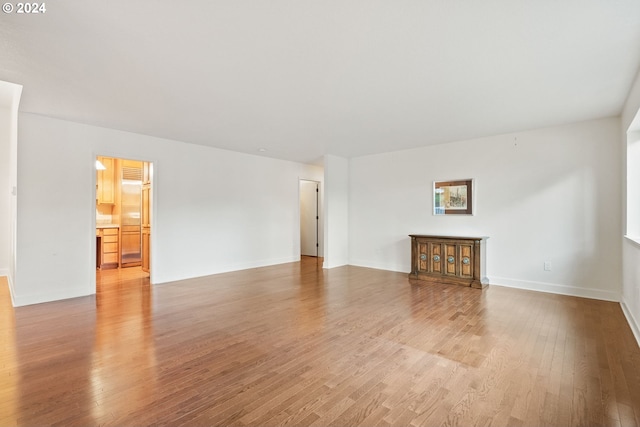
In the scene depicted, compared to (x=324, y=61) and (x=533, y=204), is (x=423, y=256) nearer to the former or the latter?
(x=533, y=204)

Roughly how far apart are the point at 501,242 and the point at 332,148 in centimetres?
349

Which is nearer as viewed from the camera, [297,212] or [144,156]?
[144,156]

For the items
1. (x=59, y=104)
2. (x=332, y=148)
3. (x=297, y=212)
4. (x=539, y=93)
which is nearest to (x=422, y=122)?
(x=539, y=93)

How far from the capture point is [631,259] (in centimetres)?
323

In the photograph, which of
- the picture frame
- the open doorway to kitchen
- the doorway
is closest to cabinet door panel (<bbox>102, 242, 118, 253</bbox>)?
the open doorway to kitchen

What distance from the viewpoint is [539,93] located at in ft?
10.8

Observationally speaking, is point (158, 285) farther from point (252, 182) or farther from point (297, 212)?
point (297, 212)

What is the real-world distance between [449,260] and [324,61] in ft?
13.2

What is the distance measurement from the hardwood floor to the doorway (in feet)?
14.7

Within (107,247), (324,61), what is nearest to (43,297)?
(107,247)

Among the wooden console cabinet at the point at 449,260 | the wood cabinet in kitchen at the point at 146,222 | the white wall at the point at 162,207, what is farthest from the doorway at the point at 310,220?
the wood cabinet in kitchen at the point at 146,222

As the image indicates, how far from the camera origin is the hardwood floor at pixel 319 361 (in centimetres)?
180

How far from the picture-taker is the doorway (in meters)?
8.74

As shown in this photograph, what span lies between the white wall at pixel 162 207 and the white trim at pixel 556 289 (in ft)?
14.9
